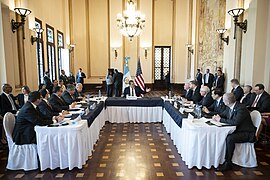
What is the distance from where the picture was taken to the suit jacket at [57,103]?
207 inches

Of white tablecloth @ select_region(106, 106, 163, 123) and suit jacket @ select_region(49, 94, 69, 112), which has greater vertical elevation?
suit jacket @ select_region(49, 94, 69, 112)

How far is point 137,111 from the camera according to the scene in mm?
7176

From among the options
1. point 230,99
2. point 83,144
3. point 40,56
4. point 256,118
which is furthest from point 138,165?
point 40,56

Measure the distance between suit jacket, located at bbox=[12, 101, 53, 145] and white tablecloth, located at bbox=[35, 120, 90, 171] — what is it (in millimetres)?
121

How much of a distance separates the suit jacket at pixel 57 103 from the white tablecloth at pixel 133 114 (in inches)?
72.5

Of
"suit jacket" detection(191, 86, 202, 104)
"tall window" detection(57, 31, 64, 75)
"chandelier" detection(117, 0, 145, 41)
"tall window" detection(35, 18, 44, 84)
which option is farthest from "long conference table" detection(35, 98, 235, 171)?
"tall window" detection(57, 31, 64, 75)

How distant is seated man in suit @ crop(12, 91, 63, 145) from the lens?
380 cm

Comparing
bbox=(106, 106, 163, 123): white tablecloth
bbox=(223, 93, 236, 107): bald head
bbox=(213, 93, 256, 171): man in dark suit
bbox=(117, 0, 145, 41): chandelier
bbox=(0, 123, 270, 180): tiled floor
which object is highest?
bbox=(117, 0, 145, 41): chandelier

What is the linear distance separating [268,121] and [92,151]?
3.88m

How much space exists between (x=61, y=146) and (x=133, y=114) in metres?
3.52

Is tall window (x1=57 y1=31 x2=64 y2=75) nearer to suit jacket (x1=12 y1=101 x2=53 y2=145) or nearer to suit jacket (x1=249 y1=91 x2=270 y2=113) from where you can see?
suit jacket (x1=12 y1=101 x2=53 y2=145)

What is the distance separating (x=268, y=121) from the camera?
5.18m

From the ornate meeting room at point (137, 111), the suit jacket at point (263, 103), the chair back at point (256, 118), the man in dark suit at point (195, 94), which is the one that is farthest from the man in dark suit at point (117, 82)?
the chair back at point (256, 118)

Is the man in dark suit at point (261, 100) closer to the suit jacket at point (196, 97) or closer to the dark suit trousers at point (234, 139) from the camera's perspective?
the suit jacket at point (196, 97)
